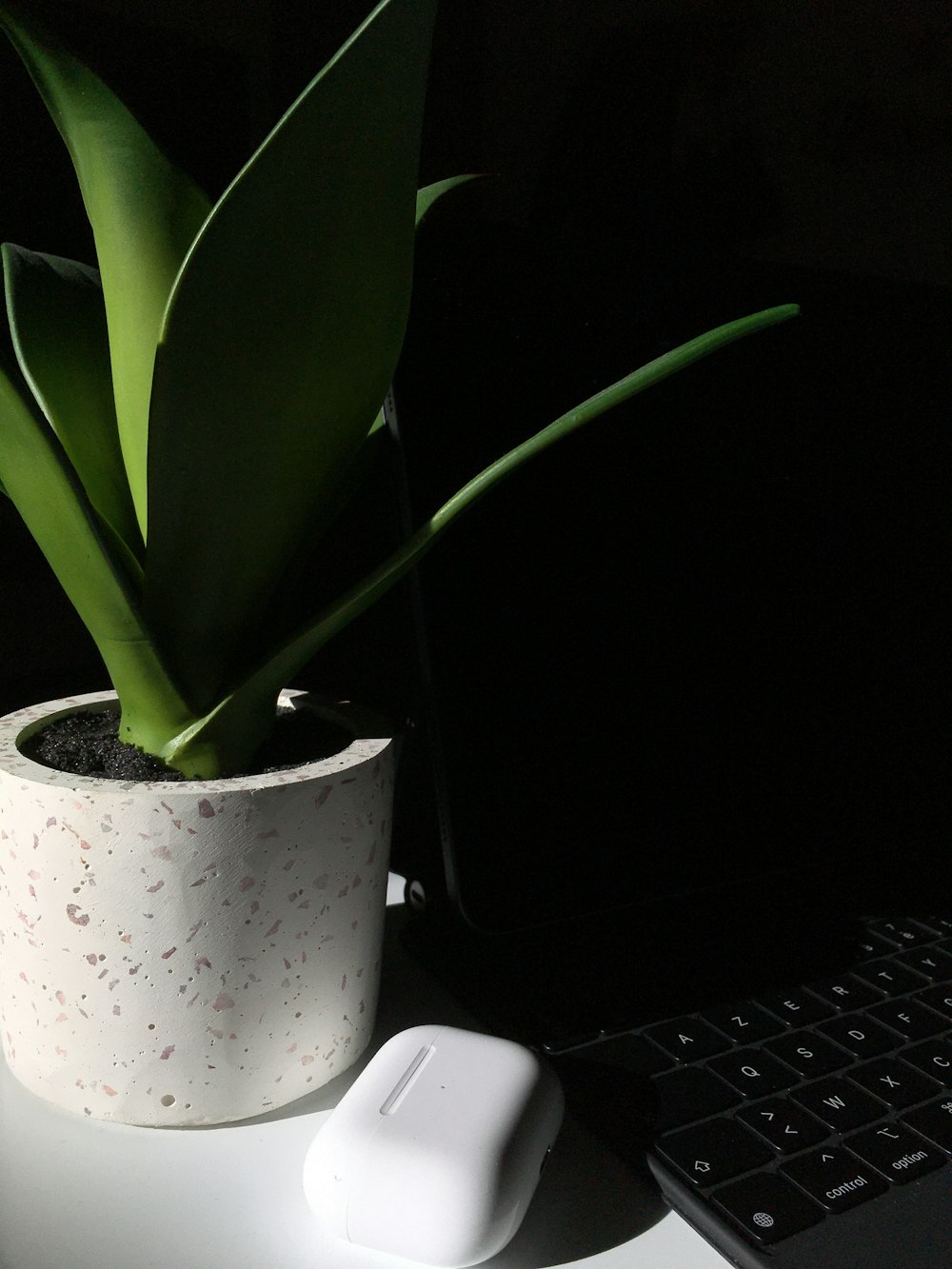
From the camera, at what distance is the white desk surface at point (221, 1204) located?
26cm

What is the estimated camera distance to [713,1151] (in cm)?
29

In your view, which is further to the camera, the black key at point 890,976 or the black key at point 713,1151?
the black key at point 890,976

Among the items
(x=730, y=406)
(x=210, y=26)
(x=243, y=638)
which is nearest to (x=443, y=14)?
(x=210, y=26)

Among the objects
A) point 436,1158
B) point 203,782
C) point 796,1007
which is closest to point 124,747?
point 203,782

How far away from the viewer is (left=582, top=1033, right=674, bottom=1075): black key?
33 centimetres

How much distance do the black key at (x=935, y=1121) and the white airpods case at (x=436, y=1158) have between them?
0.11 metres

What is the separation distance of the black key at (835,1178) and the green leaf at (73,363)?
0.29 metres

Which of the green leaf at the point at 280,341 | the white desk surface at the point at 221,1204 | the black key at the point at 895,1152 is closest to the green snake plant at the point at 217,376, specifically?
the green leaf at the point at 280,341

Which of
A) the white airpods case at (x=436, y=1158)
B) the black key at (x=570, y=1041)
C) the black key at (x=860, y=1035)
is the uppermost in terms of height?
the white airpods case at (x=436, y=1158)

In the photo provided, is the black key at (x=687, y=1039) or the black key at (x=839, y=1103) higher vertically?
the black key at (x=687, y=1039)

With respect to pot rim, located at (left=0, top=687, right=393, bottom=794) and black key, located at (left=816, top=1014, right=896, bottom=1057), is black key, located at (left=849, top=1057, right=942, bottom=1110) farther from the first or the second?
pot rim, located at (left=0, top=687, right=393, bottom=794)

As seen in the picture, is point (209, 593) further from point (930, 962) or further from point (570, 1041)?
point (930, 962)

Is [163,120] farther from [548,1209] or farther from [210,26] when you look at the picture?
[548,1209]

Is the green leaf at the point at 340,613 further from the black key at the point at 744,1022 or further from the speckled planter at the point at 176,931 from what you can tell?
the black key at the point at 744,1022
